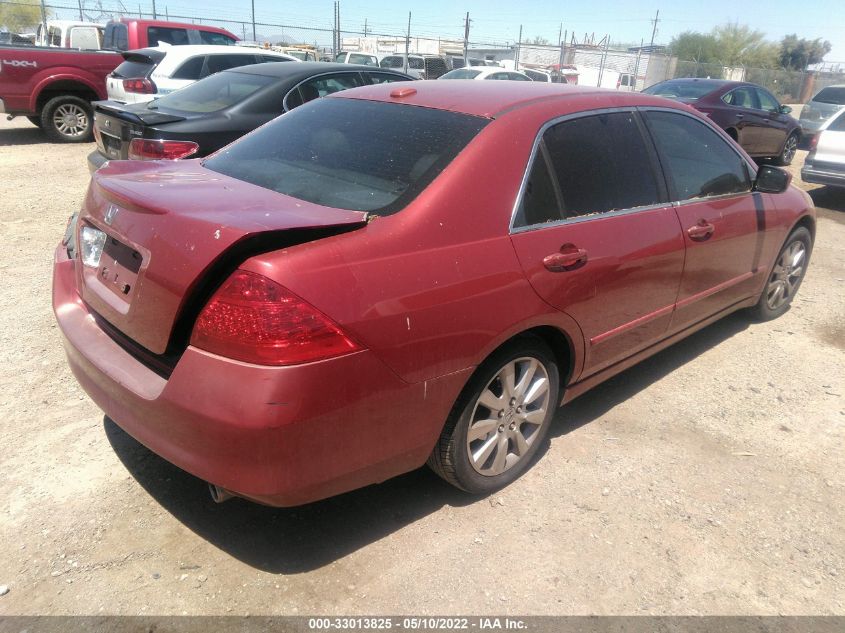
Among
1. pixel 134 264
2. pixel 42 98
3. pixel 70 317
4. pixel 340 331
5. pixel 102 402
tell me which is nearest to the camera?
pixel 340 331

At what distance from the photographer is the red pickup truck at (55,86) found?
34.2 feet

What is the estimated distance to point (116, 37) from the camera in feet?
50.1

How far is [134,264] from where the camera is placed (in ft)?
7.68

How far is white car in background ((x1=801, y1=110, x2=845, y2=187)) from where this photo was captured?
933 cm

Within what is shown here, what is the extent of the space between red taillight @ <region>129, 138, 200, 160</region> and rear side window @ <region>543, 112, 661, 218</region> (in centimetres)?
367

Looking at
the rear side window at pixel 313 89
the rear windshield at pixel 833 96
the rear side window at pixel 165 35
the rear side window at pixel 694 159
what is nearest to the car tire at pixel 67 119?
the rear side window at pixel 165 35

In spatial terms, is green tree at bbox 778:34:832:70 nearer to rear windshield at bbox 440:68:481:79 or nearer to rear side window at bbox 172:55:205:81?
rear windshield at bbox 440:68:481:79

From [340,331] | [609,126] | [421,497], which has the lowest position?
[421,497]

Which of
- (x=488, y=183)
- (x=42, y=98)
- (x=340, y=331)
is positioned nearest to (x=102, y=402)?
(x=340, y=331)

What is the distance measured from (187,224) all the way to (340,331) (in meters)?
0.61

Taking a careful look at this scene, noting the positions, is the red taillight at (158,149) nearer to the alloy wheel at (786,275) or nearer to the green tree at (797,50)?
the alloy wheel at (786,275)

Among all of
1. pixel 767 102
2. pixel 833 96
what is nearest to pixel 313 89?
pixel 767 102

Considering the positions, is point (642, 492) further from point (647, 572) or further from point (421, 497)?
point (421, 497)

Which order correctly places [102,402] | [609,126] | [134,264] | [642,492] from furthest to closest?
[609,126] → [642,492] → [102,402] → [134,264]
